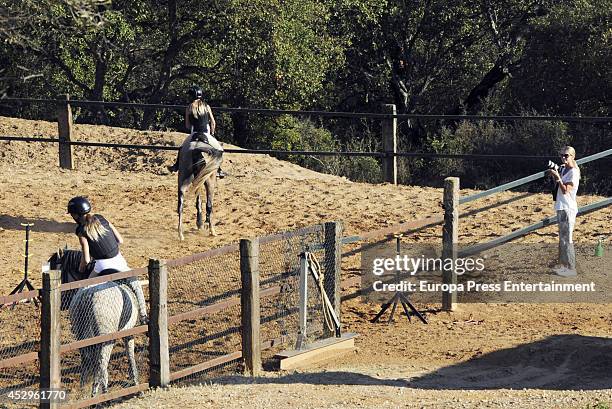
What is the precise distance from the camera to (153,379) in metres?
9.35

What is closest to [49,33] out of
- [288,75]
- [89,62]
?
[89,62]

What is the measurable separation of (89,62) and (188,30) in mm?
3298

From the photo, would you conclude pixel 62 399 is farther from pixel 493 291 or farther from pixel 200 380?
pixel 493 291

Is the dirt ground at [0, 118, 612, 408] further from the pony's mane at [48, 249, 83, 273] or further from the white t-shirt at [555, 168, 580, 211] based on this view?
the pony's mane at [48, 249, 83, 273]

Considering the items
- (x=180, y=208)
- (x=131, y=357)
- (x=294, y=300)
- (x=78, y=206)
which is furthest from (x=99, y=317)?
(x=180, y=208)

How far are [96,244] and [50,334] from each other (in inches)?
42.7

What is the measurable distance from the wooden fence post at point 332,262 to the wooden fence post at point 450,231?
58.9 inches

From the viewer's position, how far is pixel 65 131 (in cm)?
1817

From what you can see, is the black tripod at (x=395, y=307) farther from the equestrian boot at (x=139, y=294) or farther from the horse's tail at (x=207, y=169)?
the horse's tail at (x=207, y=169)

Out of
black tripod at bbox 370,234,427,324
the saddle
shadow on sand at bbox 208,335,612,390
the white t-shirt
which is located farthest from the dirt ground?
the white t-shirt

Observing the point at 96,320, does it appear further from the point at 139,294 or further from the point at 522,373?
the point at 522,373

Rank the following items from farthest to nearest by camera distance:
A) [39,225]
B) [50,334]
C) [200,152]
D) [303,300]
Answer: [39,225], [200,152], [303,300], [50,334]

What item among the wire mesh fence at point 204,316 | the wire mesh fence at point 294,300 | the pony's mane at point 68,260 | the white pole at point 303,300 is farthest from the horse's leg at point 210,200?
the pony's mane at point 68,260

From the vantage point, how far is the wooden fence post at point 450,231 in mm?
11836
